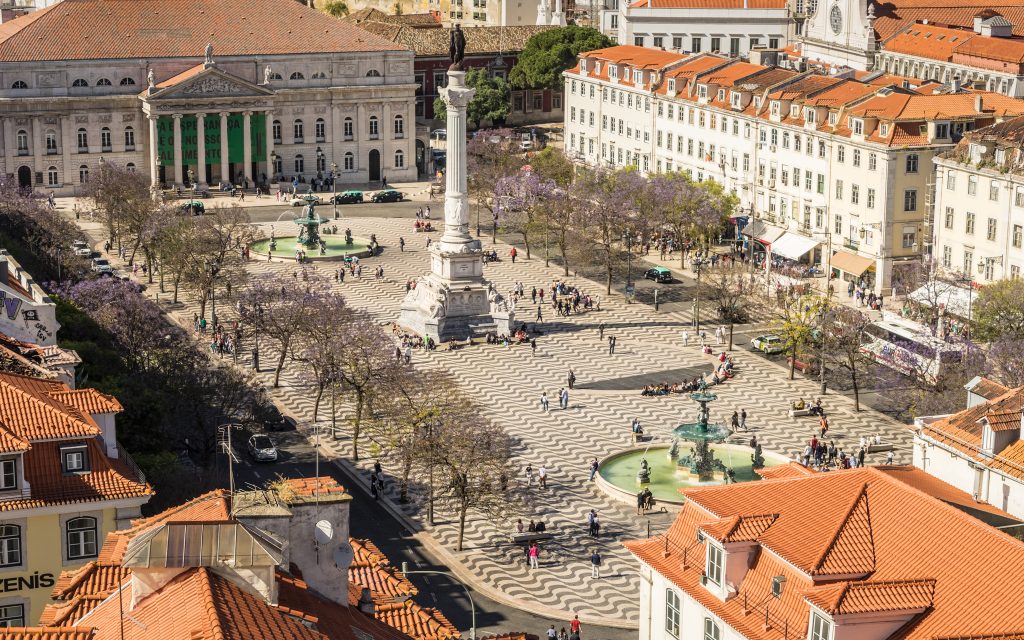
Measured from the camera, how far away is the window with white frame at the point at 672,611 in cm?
5053

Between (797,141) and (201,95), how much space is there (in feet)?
194

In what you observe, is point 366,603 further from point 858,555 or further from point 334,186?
point 334,186

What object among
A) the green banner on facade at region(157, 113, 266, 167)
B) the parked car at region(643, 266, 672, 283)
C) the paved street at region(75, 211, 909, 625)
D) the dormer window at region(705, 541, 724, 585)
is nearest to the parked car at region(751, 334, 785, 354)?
the paved street at region(75, 211, 909, 625)

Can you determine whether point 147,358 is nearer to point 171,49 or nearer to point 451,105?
point 451,105

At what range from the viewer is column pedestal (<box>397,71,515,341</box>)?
Answer: 111 m

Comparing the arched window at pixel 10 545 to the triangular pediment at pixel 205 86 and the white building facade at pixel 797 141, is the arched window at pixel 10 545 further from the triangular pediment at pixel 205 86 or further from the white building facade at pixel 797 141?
the triangular pediment at pixel 205 86

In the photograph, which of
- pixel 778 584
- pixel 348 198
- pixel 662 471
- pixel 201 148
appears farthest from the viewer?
pixel 201 148

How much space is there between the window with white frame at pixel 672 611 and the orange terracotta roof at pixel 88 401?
17.4 meters

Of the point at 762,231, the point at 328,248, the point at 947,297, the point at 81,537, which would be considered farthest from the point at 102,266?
the point at 81,537

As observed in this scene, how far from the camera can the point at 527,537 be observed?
2982 inches

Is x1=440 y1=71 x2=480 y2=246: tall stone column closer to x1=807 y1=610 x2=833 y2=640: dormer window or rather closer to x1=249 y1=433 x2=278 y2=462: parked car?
x1=249 y1=433 x2=278 y2=462: parked car

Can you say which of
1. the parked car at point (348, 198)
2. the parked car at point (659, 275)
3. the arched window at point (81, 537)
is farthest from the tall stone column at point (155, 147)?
the arched window at point (81, 537)

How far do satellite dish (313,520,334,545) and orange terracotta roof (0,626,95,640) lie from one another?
548 centimetres

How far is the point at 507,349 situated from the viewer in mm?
108750
